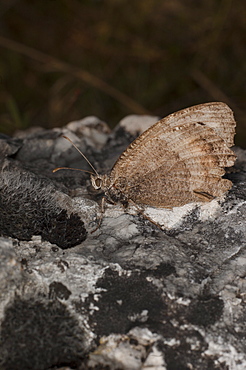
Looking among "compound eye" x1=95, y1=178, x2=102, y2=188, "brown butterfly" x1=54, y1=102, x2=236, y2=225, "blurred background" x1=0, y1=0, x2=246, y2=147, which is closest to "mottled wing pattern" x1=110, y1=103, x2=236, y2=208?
"brown butterfly" x1=54, y1=102, x2=236, y2=225

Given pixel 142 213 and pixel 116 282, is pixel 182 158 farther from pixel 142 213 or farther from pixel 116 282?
pixel 116 282

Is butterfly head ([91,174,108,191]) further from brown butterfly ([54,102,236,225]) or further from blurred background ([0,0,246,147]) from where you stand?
blurred background ([0,0,246,147])

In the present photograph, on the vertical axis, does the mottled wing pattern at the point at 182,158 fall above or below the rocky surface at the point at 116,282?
above

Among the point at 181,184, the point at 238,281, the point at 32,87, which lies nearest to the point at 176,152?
the point at 181,184

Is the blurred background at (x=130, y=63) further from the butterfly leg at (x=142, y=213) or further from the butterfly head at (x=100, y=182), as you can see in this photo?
the butterfly leg at (x=142, y=213)

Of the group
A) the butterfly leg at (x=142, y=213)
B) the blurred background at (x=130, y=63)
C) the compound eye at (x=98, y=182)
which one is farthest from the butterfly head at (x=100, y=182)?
the blurred background at (x=130, y=63)

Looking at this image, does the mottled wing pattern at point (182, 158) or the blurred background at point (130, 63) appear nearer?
the mottled wing pattern at point (182, 158)

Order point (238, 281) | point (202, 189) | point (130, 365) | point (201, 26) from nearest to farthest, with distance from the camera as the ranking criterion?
point (130, 365)
point (238, 281)
point (202, 189)
point (201, 26)

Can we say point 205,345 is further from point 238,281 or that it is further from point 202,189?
point 202,189

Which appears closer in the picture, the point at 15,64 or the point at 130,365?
the point at 130,365
